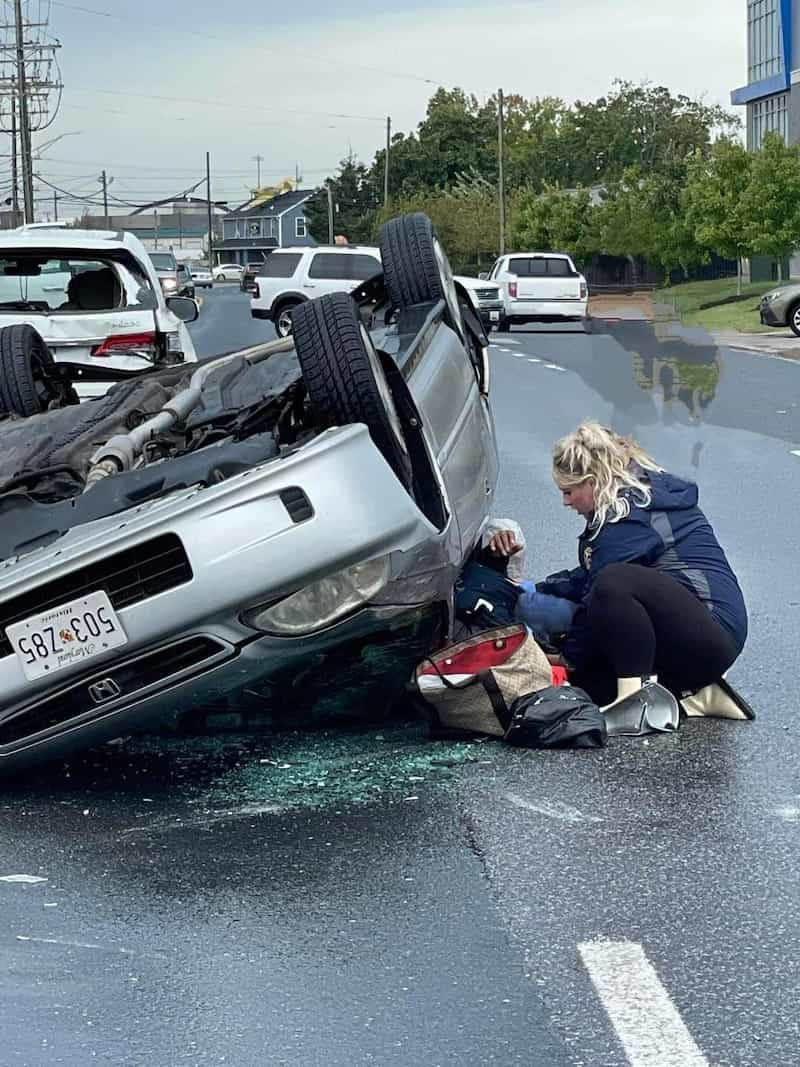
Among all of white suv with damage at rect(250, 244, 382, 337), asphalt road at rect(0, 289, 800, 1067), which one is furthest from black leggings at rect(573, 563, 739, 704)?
white suv with damage at rect(250, 244, 382, 337)

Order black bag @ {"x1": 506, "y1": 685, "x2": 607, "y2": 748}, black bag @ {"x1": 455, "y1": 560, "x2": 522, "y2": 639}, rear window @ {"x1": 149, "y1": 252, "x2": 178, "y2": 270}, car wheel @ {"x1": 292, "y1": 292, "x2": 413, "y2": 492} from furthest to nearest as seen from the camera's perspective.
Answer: rear window @ {"x1": 149, "y1": 252, "x2": 178, "y2": 270} → black bag @ {"x1": 455, "y1": 560, "x2": 522, "y2": 639} → black bag @ {"x1": 506, "y1": 685, "x2": 607, "y2": 748} → car wheel @ {"x1": 292, "y1": 292, "x2": 413, "y2": 492}

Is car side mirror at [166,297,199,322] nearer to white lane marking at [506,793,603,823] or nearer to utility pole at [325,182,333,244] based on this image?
white lane marking at [506,793,603,823]

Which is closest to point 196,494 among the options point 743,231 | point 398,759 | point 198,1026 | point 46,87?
point 398,759

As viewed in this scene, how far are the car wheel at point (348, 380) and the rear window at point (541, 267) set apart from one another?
32583 millimetres

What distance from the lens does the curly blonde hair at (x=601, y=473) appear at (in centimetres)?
641

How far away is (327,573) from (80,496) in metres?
1.00

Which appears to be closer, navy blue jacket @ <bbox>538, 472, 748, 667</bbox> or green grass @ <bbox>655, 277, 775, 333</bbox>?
navy blue jacket @ <bbox>538, 472, 748, 667</bbox>

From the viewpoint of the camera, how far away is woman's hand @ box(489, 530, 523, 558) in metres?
7.25

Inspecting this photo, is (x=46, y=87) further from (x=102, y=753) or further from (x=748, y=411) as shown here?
(x=102, y=753)

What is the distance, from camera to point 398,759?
236 inches

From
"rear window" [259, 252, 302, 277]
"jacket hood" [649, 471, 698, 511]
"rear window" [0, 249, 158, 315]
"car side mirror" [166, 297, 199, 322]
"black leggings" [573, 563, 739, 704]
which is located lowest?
"black leggings" [573, 563, 739, 704]

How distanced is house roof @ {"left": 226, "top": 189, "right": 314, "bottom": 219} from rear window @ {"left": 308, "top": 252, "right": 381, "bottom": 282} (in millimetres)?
146005

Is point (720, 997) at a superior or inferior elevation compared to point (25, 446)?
inferior

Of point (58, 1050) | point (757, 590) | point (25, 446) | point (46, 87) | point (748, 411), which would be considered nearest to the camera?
point (58, 1050)
